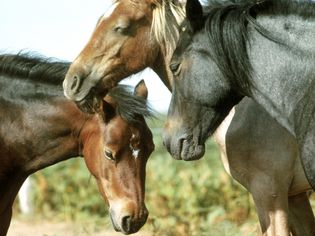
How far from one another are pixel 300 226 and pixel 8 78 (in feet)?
8.35

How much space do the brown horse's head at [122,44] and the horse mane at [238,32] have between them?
3.43ft

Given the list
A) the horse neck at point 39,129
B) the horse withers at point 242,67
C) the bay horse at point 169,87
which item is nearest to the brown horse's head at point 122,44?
the bay horse at point 169,87

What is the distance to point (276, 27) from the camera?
222 inches

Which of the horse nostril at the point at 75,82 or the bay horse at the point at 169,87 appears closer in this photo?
the horse nostril at the point at 75,82

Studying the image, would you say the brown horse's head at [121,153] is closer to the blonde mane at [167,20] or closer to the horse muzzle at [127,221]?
A: the horse muzzle at [127,221]

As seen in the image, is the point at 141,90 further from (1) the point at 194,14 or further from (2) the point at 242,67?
(2) the point at 242,67

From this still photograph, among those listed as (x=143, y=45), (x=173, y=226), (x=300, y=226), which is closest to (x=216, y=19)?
(x=143, y=45)

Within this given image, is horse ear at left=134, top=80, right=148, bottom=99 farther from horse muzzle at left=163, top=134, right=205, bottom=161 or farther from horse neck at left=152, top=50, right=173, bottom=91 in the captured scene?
horse muzzle at left=163, top=134, right=205, bottom=161

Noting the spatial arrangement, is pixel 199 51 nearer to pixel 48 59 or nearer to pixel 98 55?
pixel 98 55

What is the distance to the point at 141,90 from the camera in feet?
23.2

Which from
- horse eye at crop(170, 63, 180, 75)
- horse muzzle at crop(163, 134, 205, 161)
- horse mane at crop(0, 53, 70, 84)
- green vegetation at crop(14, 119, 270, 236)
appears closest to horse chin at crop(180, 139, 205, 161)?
horse muzzle at crop(163, 134, 205, 161)

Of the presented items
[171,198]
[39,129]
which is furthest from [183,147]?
[171,198]

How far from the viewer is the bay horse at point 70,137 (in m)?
6.70

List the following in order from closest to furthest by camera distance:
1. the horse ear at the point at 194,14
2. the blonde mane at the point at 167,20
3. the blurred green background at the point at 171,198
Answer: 1. the horse ear at the point at 194,14
2. the blonde mane at the point at 167,20
3. the blurred green background at the point at 171,198
